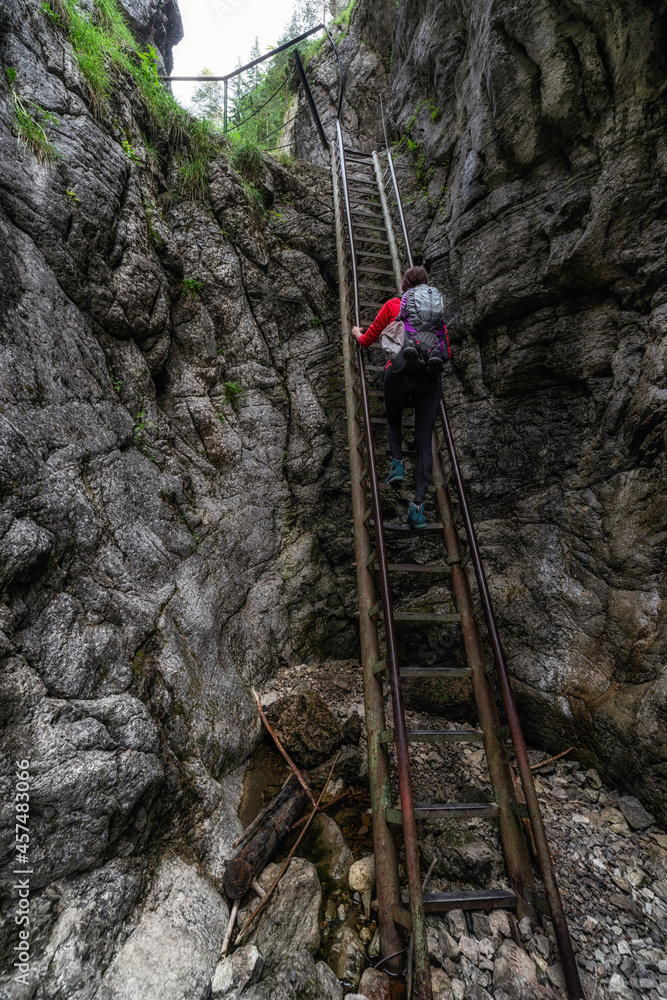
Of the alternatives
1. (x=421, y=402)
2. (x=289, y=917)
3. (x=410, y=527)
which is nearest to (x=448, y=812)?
(x=289, y=917)

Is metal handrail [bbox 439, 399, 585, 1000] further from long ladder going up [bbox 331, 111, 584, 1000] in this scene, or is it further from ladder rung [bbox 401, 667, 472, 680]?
ladder rung [bbox 401, 667, 472, 680]

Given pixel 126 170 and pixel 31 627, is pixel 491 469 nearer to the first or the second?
pixel 31 627

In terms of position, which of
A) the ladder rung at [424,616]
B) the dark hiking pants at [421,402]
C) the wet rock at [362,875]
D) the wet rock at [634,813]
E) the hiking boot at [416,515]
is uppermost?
the dark hiking pants at [421,402]

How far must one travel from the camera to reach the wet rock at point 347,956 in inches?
97.0

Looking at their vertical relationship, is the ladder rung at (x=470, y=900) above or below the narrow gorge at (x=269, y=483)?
below

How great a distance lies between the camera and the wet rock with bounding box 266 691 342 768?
386cm

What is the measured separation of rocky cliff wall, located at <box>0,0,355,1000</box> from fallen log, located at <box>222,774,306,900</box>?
137 mm

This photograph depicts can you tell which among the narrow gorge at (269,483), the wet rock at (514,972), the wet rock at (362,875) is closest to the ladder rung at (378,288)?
the narrow gorge at (269,483)

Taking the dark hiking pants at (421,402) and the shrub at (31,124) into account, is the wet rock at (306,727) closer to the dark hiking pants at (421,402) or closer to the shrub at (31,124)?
the dark hiking pants at (421,402)

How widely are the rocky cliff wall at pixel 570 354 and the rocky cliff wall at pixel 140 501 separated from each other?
6.53ft

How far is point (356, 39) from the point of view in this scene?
10.2 metres

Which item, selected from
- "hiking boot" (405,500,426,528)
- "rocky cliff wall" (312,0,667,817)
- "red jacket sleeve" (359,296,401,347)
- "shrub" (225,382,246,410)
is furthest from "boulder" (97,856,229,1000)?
"red jacket sleeve" (359,296,401,347)

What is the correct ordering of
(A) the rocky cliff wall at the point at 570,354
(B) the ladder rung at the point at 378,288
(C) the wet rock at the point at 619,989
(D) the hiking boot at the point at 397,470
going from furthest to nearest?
(B) the ladder rung at the point at 378,288 < (D) the hiking boot at the point at 397,470 < (A) the rocky cliff wall at the point at 570,354 < (C) the wet rock at the point at 619,989

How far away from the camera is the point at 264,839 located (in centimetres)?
309
